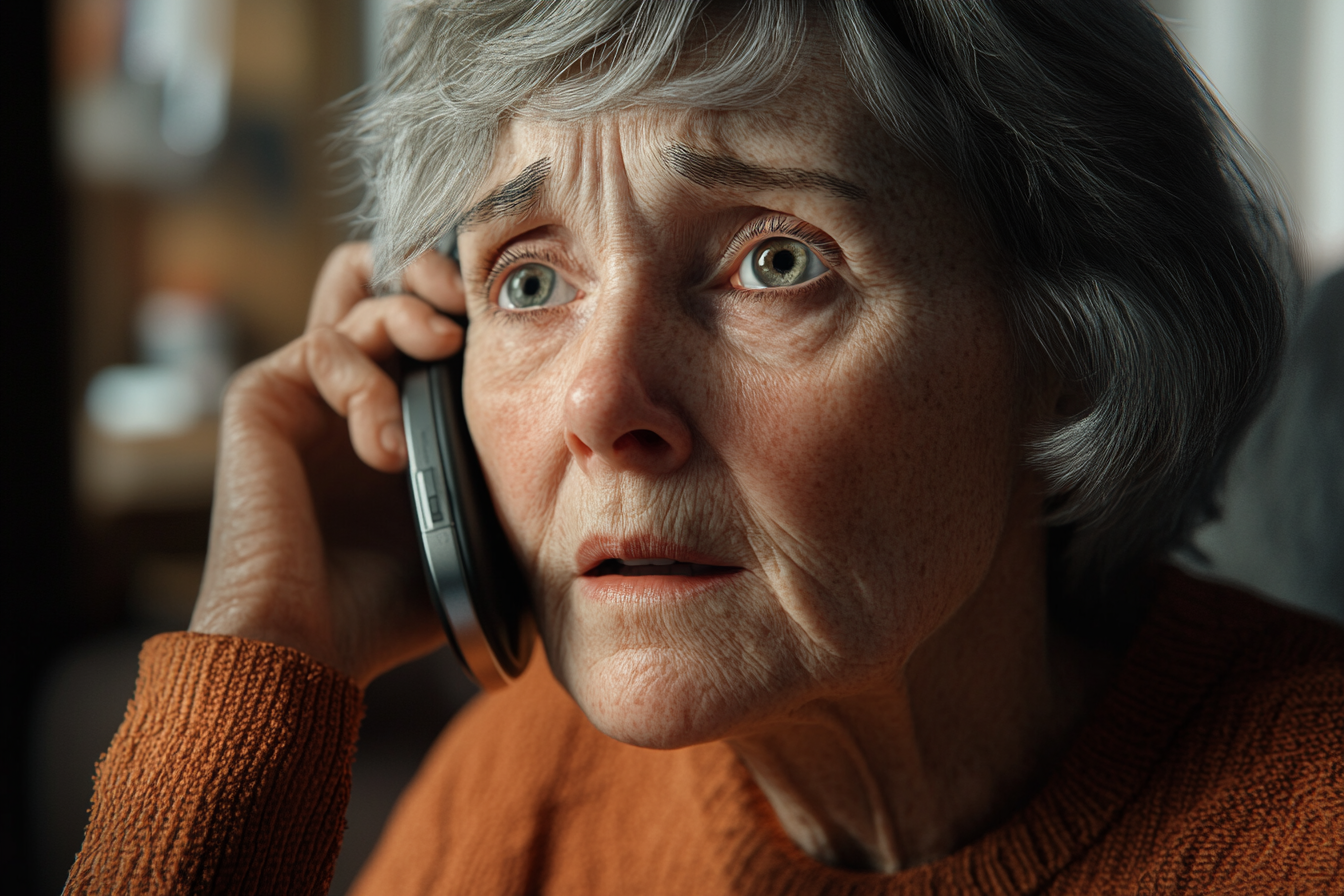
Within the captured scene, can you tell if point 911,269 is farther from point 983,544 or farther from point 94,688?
point 94,688

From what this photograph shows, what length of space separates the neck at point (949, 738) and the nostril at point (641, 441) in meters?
0.36

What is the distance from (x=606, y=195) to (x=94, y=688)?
1.88 metres

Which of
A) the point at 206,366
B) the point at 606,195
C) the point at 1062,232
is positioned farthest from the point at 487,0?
the point at 206,366

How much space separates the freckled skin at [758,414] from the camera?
75 cm

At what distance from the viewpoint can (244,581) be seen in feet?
3.14

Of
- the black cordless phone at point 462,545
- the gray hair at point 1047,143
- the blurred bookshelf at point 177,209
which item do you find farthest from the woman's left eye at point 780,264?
the blurred bookshelf at point 177,209

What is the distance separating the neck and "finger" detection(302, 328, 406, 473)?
487 millimetres

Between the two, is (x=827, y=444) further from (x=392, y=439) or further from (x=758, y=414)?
(x=392, y=439)

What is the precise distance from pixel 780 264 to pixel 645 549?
0.27 meters

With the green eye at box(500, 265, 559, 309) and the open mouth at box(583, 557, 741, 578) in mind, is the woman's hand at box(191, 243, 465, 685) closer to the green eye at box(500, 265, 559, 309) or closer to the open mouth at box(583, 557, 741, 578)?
the green eye at box(500, 265, 559, 309)

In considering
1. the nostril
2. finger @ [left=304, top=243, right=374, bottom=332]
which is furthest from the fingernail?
the nostril

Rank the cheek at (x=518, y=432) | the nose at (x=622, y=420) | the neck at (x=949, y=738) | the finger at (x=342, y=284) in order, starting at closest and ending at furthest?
the nose at (x=622, y=420) → the cheek at (x=518, y=432) → the neck at (x=949, y=738) → the finger at (x=342, y=284)

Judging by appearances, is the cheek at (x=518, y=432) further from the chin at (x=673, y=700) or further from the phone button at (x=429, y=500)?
the chin at (x=673, y=700)

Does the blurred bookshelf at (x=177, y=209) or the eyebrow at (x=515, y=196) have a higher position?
the blurred bookshelf at (x=177, y=209)
